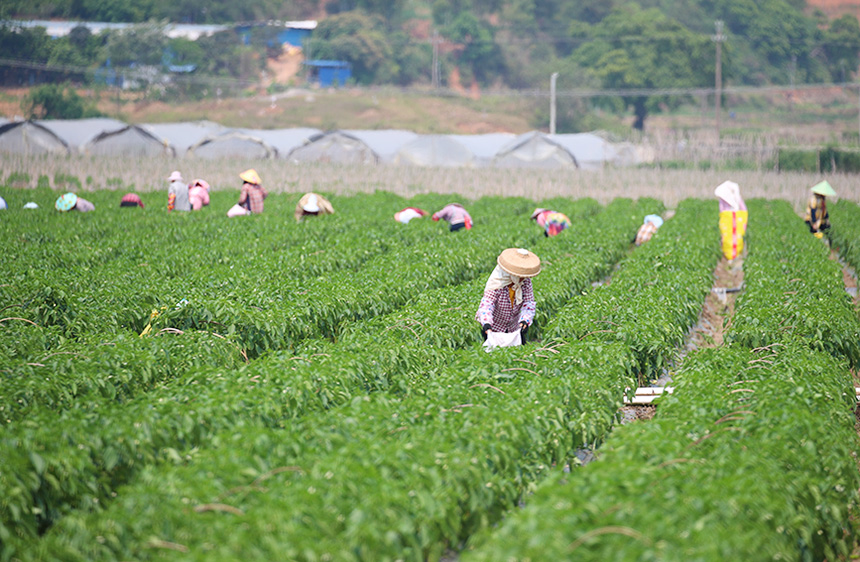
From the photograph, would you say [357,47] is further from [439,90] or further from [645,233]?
[645,233]

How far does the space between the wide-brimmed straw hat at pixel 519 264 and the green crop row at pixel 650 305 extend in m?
0.93

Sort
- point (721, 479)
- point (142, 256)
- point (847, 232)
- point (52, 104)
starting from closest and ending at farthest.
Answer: point (721, 479) < point (142, 256) < point (847, 232) < point (52, 104)

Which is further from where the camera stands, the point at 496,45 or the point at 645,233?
the point at 496,45

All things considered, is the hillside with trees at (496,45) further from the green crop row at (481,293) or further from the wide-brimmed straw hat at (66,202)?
the green crop row at (481,293)

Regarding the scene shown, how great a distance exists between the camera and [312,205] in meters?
19.5

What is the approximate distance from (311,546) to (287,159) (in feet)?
141

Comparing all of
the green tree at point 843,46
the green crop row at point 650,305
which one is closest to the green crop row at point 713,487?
the green crop row at point 650,305

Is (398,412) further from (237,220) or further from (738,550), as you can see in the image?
(237,220)

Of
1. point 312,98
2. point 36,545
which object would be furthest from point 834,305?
point 312,98

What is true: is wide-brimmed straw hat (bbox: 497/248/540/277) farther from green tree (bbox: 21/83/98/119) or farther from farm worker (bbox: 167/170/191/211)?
green tree (bbox: 21/83/98/119)

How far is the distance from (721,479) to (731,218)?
36.2ft

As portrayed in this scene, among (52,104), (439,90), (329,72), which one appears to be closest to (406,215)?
(52,104)

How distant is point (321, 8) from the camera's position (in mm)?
88688

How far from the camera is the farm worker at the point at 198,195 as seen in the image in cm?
2150
